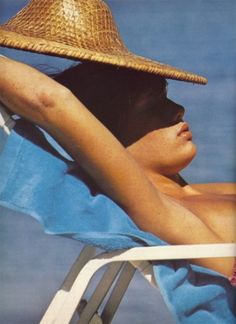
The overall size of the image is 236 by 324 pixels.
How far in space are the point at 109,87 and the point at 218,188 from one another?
17.4 inches

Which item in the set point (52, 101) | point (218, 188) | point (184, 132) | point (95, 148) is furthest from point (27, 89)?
point (218, 188)

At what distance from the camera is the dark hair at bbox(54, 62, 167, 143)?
1.91 m

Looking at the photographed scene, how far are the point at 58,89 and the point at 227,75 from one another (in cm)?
61

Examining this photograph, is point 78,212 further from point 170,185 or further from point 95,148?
point 170,185

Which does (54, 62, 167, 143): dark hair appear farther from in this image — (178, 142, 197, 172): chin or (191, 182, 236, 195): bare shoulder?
(191, 182, 236, 195): bare shoulder

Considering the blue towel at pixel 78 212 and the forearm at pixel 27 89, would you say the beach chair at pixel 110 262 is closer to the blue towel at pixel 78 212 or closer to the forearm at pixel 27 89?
the blue towel at pixel 78 212

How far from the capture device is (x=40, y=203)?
163 cm

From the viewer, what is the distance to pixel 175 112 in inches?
75.4

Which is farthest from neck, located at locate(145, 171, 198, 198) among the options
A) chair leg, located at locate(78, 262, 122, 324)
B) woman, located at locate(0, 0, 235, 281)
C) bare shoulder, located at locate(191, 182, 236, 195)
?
chair leg, located at locate(78, 262, 122, 324)

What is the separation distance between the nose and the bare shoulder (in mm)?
271

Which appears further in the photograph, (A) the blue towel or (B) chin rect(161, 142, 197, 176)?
(B) chin rect(161, 142, 197, 176)

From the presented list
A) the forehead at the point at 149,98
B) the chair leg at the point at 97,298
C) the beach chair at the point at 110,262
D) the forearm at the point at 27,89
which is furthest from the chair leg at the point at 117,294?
the forearm at the point at 27,89

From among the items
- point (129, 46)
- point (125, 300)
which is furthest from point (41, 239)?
point (129, 46)

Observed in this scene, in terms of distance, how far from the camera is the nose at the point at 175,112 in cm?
191
